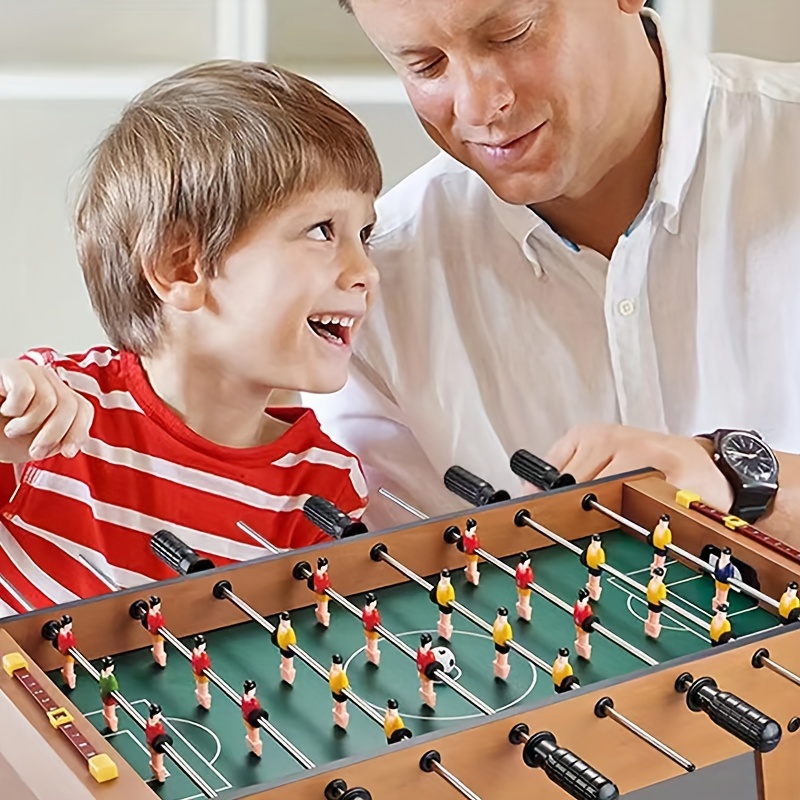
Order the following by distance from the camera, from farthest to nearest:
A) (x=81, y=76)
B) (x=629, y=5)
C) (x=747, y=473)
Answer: (x=81, y=76) < (x=629, y=5) < (x=747, y=473)

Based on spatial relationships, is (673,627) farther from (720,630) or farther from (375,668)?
(375,668)

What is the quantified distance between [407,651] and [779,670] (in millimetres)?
360

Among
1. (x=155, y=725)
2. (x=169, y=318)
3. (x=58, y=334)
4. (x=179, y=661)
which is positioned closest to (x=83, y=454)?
(x=169, y=318)

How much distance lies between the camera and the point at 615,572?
1.58m

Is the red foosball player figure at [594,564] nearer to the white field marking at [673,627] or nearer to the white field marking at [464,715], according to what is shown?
the white field marking at [673,627]

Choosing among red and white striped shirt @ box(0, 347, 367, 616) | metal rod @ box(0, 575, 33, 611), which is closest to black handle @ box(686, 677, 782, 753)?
metal rod @ box(0, 575, 33, 611)

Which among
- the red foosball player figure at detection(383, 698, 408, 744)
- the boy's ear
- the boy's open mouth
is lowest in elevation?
the red foosball player figure at detection(383, 698, 408, 744)

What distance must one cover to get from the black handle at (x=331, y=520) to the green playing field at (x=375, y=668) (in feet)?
0.30

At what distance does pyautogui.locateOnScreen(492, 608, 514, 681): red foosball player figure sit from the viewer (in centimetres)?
139

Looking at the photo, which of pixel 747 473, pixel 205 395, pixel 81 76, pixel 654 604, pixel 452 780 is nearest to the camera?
pixel 452 780

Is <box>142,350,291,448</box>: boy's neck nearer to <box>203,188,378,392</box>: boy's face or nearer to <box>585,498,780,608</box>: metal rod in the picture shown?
<box>203,188,378,392</box>: boy's face

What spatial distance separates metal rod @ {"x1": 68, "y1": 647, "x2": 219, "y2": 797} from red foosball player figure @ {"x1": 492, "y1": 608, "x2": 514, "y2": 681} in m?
0.33

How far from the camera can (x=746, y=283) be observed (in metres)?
2.18

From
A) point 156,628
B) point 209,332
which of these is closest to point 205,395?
point 209,332
